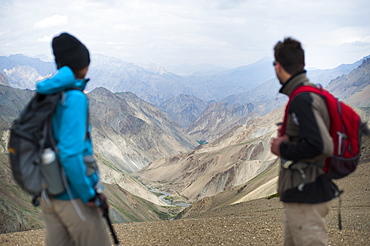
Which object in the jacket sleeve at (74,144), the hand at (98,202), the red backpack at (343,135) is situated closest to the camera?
the jacket sleeve at (74,144)

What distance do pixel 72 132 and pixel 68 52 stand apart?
106 cm

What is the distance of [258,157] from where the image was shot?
8531 centimetres

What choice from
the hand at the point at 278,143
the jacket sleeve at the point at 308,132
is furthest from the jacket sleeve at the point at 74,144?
the jacket sleeve at the point at 308,132

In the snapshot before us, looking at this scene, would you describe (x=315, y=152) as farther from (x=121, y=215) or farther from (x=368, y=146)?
(x=121, y=215)

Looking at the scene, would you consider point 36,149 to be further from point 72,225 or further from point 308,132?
point 308,132

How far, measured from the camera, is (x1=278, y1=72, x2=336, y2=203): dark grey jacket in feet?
12.7

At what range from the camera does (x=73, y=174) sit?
366cm

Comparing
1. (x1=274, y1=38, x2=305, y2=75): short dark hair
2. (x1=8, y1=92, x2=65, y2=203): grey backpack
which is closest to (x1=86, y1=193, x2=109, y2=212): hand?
(x1=8, y1=92, x2=65, y2=203): grey backpack

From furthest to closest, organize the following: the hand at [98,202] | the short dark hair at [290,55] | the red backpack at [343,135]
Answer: the short dark hair at [290,55] < the red backpack at [343,135] < the hand at [98,202]

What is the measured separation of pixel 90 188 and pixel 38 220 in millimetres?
25492

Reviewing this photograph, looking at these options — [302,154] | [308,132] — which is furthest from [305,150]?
[308,132]

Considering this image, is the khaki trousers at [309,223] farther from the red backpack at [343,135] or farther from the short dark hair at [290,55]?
the short dark hair at [290,55]

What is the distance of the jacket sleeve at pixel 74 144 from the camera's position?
366 centimetres

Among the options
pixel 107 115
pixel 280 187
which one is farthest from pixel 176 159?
pixel 280 187
